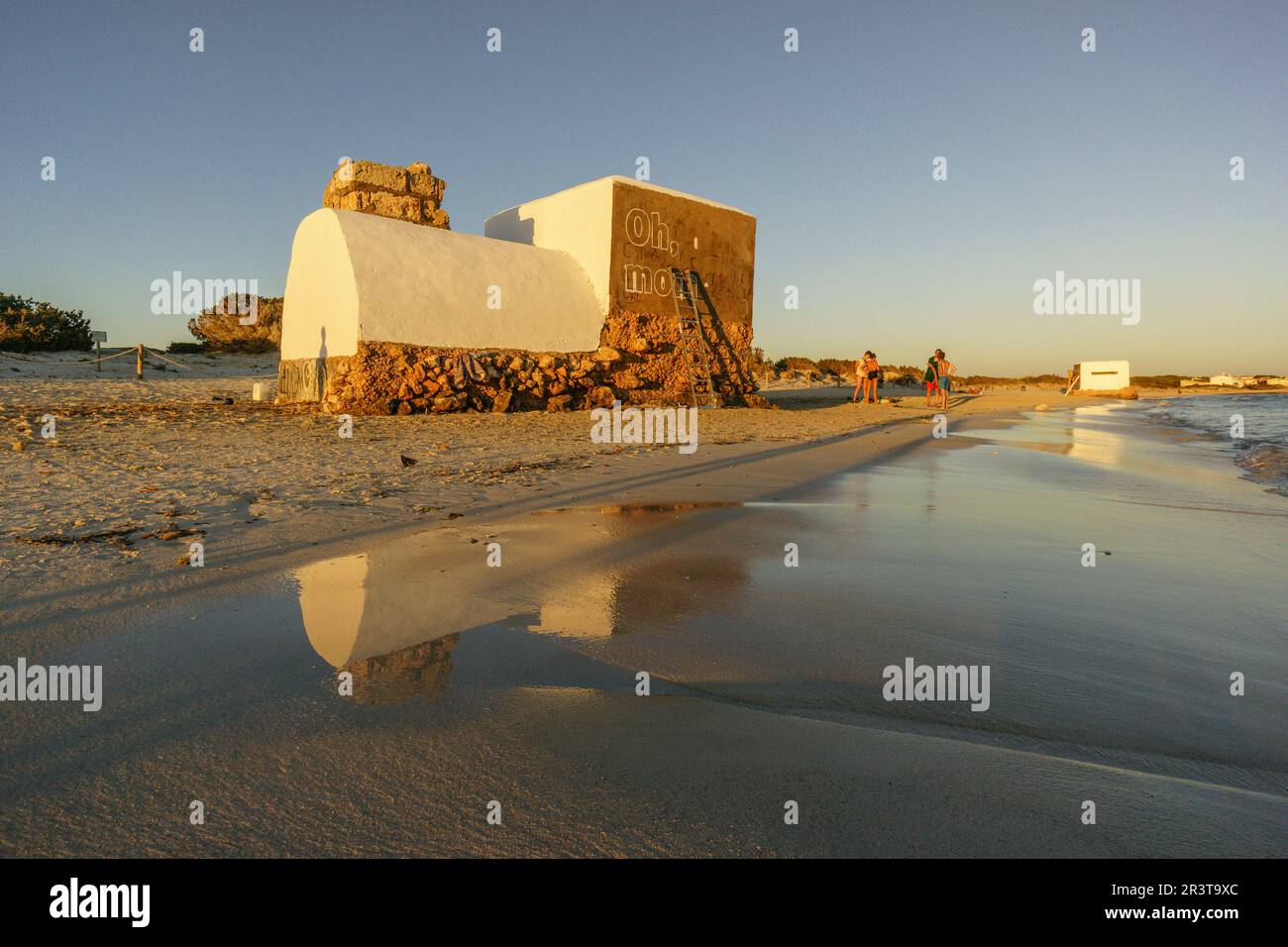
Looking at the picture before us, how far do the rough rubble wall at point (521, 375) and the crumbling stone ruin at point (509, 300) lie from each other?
0.03 m

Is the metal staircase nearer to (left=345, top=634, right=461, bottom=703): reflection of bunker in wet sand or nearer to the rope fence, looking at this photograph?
the rope fence

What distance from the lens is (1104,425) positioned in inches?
661

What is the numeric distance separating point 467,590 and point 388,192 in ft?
46.8

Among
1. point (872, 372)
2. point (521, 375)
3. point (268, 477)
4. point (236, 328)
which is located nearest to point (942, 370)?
point (872, 372)

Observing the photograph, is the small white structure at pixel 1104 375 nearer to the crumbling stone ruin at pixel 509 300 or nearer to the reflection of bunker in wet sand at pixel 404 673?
the crumbling stone ruin at pixel 509 300

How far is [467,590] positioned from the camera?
3340 mm

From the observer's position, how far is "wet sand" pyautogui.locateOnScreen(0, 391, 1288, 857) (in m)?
1.52

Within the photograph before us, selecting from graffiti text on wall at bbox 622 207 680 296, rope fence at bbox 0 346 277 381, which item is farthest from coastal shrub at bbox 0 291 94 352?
graffiti text on wall at bbox 622 207 680 296

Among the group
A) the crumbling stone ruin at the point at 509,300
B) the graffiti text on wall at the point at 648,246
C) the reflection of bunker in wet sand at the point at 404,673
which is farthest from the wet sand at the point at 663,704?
the graffiti text on wall at the point at 648,246

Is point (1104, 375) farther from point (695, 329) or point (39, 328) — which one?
point (39, 328)
